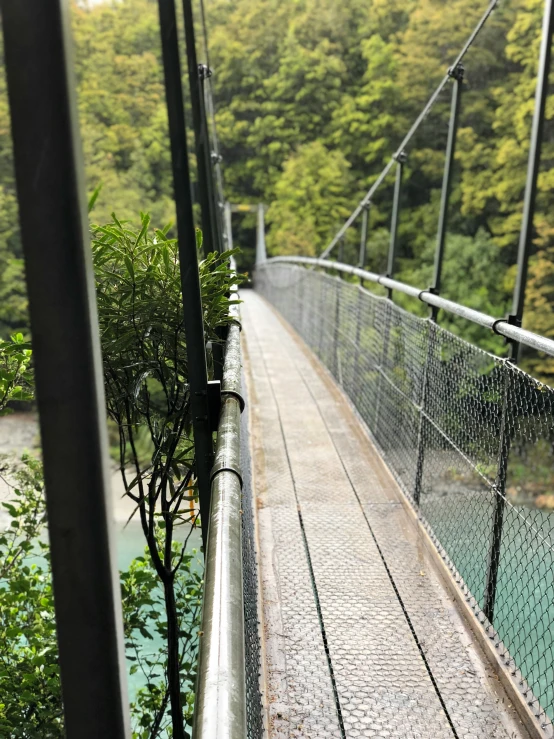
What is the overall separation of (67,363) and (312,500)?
234 cm

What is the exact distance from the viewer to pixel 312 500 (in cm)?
274

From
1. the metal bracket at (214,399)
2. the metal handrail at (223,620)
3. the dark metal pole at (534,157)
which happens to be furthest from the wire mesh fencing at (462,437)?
the metal handrail at (223,620)

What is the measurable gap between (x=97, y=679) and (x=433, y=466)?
233 centimetres

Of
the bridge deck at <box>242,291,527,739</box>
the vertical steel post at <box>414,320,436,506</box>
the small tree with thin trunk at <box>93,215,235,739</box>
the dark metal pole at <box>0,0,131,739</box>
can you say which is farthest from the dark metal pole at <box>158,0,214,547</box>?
the vertical steel post at <box>414,320,436,506</box>

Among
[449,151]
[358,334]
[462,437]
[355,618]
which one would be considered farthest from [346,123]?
[355,618]

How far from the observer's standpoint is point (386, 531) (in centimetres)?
249

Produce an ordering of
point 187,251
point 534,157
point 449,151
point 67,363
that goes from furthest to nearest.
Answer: point 449,151 < point 534,157 < point 187,251 < point 67,363

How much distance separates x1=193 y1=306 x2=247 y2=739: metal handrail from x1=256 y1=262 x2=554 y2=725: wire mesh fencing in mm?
818

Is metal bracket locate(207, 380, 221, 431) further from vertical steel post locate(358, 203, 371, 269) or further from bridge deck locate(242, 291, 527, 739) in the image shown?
vertical steel post locate(358, 203, 371, 269)

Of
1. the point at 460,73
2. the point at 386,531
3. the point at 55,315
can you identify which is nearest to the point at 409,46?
the point at 460,73

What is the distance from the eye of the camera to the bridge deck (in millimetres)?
1551

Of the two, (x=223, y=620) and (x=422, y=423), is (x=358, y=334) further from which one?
(x=223, y=620)

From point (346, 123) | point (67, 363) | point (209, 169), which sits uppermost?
point (346, 123)

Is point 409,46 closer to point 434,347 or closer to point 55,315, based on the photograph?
point 434,347
